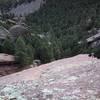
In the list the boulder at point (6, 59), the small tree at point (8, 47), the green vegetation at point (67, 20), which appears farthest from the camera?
the green vegetation at point (67, 20)

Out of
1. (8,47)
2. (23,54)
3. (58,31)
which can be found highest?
(8,47)

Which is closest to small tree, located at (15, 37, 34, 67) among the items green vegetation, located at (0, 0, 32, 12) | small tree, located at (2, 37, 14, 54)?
small tree, located at (2, 37, 14, 54)

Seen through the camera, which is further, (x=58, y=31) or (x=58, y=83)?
(x=58, y=31)

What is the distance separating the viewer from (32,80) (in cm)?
1540

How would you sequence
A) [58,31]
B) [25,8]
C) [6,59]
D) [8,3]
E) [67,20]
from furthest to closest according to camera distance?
1. [8,3]
2. [25,8]
3. [67,20]
4. [58,31]
5. [6,59]

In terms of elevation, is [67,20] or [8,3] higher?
[8,3]

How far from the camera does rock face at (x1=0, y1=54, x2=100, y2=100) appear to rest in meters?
12.7

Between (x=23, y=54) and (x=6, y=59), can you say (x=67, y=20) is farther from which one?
(x=6, y=59)

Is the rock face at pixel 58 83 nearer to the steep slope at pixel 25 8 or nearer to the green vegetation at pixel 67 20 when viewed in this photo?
the green vegetation at pixel 67 20

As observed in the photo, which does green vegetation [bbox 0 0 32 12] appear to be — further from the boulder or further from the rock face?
the rock face

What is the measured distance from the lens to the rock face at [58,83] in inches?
499

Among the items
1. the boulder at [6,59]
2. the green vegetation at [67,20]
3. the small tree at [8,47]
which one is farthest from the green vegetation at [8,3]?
the boulder at [6,59]

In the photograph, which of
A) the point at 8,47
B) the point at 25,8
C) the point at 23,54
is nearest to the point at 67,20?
the point at 25,8

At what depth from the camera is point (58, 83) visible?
14.1 metres
